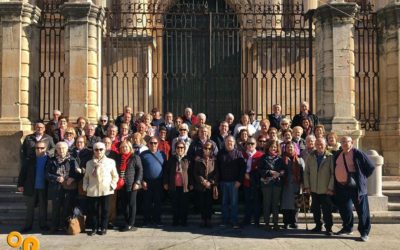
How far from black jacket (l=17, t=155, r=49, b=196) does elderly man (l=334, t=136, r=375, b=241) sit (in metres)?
5.32

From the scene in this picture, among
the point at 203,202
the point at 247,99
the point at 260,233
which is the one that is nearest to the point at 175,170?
the point at 203,202

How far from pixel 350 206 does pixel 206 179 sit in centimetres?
254

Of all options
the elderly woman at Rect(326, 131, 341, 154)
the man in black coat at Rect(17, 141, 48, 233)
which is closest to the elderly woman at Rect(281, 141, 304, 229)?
the elderly woman at Rect(326, 131, 341, 154)

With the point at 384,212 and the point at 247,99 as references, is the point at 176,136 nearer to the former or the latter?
the point at 384,212

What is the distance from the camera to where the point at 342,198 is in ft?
26.3

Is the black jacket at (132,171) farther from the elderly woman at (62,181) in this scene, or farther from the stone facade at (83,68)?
the stone facade at (83,68)

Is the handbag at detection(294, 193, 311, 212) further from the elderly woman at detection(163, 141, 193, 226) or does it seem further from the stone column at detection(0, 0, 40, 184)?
the stone column at detection(0, 0, 40, 184)

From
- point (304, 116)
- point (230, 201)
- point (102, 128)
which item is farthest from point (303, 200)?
point (102, 128)

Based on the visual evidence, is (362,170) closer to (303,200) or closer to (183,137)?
(303,200)

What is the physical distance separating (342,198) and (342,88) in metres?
4.30

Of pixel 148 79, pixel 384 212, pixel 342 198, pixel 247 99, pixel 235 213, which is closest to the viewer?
pixel 342 198

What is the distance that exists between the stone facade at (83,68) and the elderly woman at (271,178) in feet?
12.0

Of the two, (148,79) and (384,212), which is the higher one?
(148,79)

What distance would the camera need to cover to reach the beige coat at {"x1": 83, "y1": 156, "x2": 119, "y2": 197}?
314 inches
